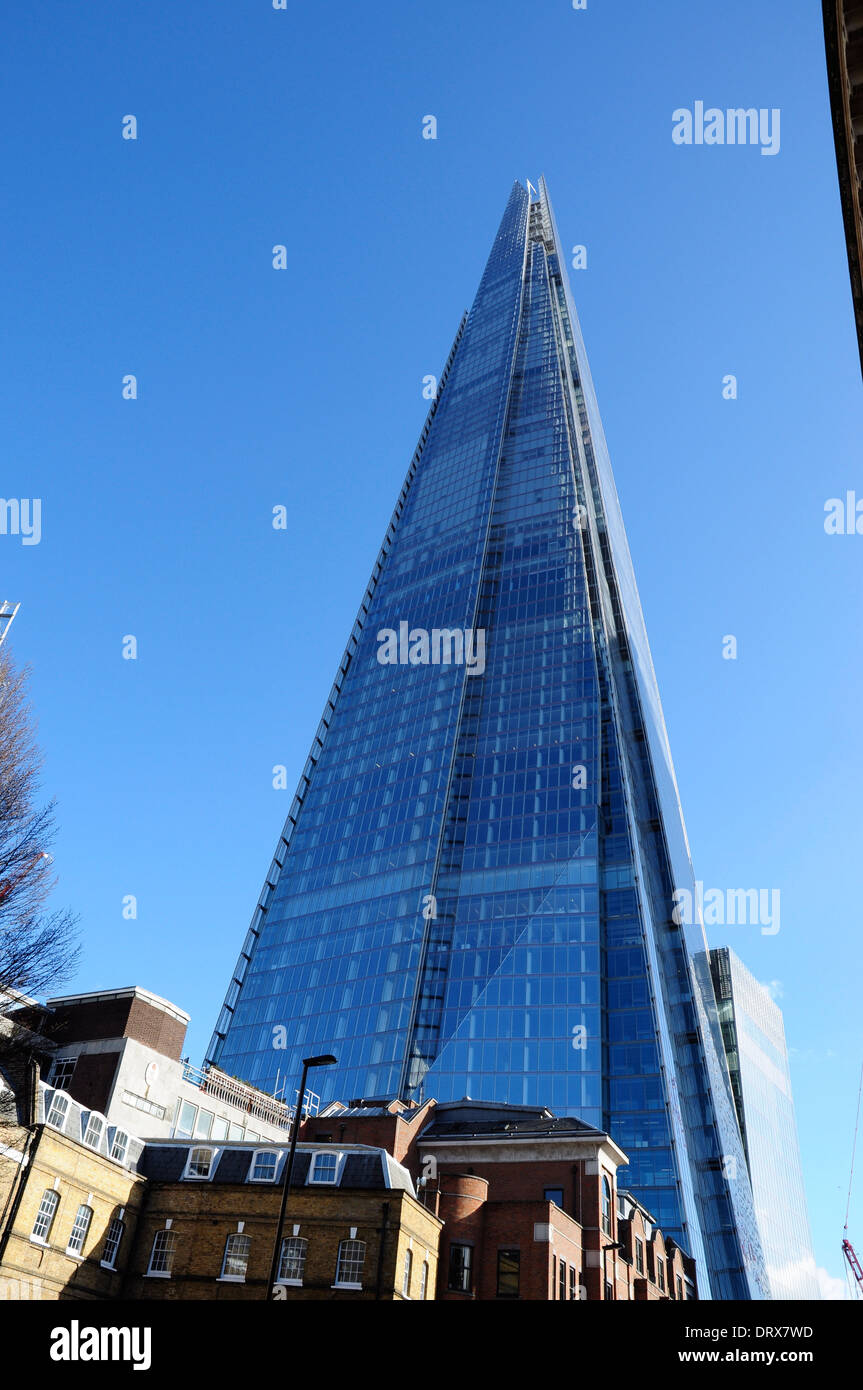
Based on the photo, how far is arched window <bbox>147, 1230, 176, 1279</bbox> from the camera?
4297cm

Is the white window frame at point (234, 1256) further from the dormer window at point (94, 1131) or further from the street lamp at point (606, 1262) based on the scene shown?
the street lamp at point (606, 1262)

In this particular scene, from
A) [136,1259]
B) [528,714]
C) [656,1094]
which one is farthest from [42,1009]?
[528,714]

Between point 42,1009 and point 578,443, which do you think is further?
point 578,443

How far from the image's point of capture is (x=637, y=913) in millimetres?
123125

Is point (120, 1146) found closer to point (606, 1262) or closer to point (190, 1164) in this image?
point (190, 1164)

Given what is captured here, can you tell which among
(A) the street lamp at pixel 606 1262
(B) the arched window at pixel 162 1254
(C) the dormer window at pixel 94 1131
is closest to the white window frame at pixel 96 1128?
(C) the dormer window at pixel 94 1131

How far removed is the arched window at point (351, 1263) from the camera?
136ft

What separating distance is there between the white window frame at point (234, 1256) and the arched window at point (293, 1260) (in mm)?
1385

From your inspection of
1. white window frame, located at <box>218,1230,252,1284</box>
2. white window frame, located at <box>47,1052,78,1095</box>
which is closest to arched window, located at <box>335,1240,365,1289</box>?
white window frame, located at <box>218,1230,252,1284</box>

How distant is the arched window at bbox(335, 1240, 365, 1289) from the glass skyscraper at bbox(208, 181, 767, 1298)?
198 feet

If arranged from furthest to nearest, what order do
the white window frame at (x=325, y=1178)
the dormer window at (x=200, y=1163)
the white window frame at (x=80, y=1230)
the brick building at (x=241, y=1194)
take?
the dormer window at (x=200, y=1163) < the white window frame at (x=325, y=1178) < the white window frame at (x=80, y=1230) < the brick building at (x=241, y=1194)

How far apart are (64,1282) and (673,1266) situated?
50674 mm
